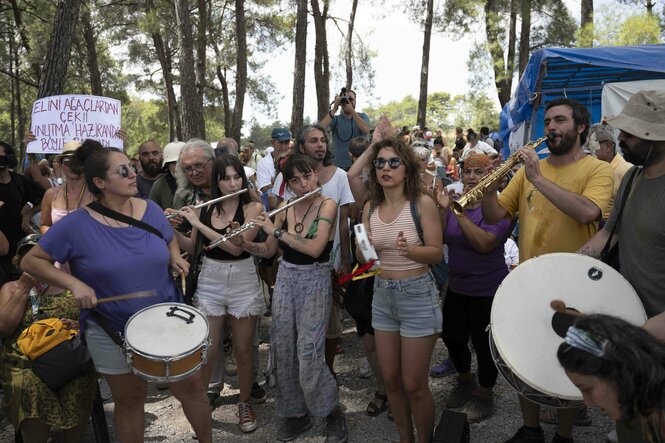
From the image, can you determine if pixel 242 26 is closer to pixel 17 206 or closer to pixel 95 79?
pixel 95 79

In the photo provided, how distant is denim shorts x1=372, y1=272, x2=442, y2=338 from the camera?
120 inches

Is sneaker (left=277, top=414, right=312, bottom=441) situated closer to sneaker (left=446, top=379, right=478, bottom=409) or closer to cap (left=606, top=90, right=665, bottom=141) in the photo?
sneaker (left=446, top=379, right=478, bottom=409)

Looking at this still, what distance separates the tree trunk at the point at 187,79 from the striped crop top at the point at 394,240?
736cm

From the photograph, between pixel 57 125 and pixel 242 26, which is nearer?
pixel 57 125

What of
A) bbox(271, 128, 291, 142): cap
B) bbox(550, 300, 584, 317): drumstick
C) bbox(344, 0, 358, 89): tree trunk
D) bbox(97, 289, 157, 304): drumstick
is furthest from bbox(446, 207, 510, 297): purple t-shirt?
bbox(344, 0, 358, 89): tree trunk

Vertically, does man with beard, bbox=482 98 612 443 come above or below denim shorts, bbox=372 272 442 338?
above

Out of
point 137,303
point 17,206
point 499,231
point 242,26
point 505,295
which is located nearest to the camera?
point 505,295

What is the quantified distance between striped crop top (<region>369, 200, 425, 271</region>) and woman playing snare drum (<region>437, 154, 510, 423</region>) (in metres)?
0.49

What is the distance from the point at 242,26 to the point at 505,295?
15775mm

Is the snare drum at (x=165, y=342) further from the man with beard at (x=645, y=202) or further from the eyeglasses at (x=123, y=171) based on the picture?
the man with beard at (x=645, y=202)

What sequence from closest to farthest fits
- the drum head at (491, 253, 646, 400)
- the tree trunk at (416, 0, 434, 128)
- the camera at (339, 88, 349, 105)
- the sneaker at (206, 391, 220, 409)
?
the drum head at (491, 253, 646, 400) → the sneaker at (206, 391, 220, 409) → the camera at (339, 88, 349, 105) → the tree trunk at (416, 0, 434, 128)

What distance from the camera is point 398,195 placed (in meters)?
3.31

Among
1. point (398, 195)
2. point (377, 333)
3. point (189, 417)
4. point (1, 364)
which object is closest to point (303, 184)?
point (398, 195)

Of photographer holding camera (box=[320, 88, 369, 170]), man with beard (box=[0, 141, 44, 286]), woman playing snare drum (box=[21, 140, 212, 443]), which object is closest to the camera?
woman playing snare drum (box=[21, 140, 212, 443])
